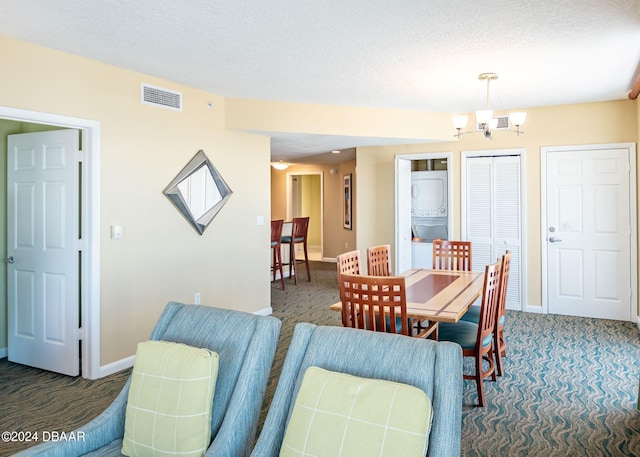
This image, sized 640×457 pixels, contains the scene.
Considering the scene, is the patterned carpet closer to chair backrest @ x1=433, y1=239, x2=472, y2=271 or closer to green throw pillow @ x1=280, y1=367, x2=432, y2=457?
chair backrest @ x1=433, y1=239, x2=472, y2=271

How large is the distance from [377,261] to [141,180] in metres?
2.22

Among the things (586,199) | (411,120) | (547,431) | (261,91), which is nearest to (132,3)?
(261,91)

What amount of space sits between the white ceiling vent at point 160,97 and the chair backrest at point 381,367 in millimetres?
3148

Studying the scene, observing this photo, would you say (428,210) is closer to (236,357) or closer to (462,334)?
(462,334)

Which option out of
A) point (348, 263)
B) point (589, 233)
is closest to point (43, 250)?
point (348, 263)

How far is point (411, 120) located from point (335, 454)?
5.06 m

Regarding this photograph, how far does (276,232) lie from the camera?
6.99 metres

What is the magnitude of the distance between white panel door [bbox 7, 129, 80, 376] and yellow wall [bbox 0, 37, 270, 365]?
222mm

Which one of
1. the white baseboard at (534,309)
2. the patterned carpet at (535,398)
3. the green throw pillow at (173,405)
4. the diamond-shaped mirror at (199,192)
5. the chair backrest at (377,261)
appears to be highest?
the diamond-shaped mirror at (199,192)

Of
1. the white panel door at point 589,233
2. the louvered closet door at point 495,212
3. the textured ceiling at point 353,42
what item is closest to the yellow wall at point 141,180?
the textured ceiling at point 353,42

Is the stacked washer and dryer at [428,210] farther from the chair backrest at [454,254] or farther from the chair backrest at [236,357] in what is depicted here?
the chair backrest at [236,357]

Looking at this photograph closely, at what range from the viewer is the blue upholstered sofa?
1611 millimetres

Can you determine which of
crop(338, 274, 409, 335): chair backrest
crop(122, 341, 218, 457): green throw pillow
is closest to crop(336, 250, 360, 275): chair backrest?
crop(338, 274, 409, 335): chair backrest

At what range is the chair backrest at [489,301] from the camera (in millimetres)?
2975
